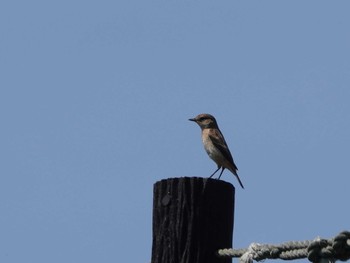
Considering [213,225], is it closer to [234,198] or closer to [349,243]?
[234,198]

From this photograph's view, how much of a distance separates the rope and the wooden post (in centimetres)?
12

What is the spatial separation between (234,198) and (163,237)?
515 mm

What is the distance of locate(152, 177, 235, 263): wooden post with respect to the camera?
257 inches

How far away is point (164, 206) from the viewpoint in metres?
6.71

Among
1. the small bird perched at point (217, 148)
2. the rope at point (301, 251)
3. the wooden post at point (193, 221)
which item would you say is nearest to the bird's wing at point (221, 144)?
the small bird perched at point (217, 148)

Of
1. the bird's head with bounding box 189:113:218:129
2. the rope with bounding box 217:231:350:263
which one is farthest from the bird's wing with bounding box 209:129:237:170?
the rope with bounding box 217:231:350:263

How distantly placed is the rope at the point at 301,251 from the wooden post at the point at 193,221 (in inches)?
4.9

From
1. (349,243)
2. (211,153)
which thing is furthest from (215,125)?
(349,243)

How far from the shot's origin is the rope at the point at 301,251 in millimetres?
5734

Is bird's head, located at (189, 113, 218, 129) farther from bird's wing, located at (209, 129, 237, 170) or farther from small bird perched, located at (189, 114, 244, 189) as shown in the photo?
bird's wing, located at (209, 129, 237, 170)

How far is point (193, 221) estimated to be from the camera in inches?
258

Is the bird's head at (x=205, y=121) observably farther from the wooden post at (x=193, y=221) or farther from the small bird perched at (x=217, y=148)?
the wooden post at (x=193, y=221)

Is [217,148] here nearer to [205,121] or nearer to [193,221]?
[205,121]

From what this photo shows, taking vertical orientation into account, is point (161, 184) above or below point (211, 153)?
below
